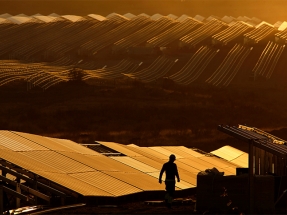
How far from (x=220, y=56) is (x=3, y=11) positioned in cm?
8272

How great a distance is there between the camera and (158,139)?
42.4m

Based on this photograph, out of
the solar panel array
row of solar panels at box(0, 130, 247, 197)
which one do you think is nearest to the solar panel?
row of solar panels at box(0, 130, 247, 197)

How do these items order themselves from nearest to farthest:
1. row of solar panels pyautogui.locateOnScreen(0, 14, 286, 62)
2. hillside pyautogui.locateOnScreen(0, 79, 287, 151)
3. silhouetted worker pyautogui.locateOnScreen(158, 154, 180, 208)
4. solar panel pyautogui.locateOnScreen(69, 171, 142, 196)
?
silhouetted worker pyautogui.locateOnScreen(158, 154, 180, 208), solar panel pyautogui.locateOnScreen(69, 171, 142, 196), hillside pyautogui.locateOnScreen(0, 79, 287, 151), row of solar panels pyautogui.locateOnScreen(0, 14, 286, 62)

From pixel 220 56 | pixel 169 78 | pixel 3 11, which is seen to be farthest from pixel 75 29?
pixel 3 11

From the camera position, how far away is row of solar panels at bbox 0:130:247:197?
768 inches

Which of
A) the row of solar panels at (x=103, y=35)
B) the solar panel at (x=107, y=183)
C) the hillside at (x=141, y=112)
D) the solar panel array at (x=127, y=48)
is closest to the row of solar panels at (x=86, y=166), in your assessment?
the solar panel at (x=107, y=183)

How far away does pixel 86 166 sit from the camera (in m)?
22.0

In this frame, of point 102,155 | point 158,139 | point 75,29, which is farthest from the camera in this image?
point 75,29

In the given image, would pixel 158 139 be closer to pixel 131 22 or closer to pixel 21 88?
pixel 21 88

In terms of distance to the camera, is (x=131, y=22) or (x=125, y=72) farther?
(x=131, y=22)

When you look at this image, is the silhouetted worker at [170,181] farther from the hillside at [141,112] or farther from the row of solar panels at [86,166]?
the hillside at [141,112]

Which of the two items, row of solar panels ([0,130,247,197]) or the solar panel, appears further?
the solar panel

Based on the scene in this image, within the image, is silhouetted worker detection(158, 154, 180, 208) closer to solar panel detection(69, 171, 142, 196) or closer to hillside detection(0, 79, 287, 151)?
solar panel detection(69, 171, 142, 196)

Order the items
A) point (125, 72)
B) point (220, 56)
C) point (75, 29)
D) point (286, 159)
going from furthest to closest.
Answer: point (75, 29) < point (220, 56) < point (125, 72) < point (286, 159)
